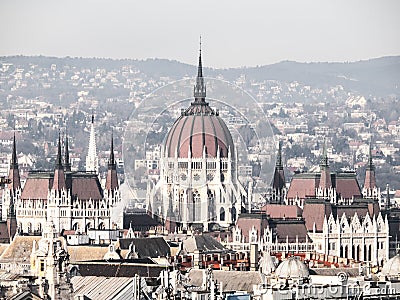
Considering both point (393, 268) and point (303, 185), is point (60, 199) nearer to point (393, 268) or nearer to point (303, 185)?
point (303, 185)

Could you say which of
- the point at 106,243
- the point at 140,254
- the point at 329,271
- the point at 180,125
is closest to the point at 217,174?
the point at 180,125

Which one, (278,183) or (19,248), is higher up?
(278,183)

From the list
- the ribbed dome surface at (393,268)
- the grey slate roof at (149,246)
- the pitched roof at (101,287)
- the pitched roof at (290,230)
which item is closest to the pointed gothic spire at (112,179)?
the pitched roof at (290,230)

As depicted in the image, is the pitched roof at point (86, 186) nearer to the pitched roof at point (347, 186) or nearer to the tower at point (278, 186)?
the tower at point (278, 186)

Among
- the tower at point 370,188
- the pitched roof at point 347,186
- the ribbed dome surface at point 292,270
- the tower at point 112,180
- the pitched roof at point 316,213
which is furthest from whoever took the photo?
the tower at point 370,188

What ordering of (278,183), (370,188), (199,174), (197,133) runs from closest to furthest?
(197,133) → (199,174) → (278,183) → (370,188)

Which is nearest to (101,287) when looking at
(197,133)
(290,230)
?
(290,230)

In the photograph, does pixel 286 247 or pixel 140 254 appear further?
pixel 286 247

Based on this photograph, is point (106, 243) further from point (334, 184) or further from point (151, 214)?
point (334, 184)
